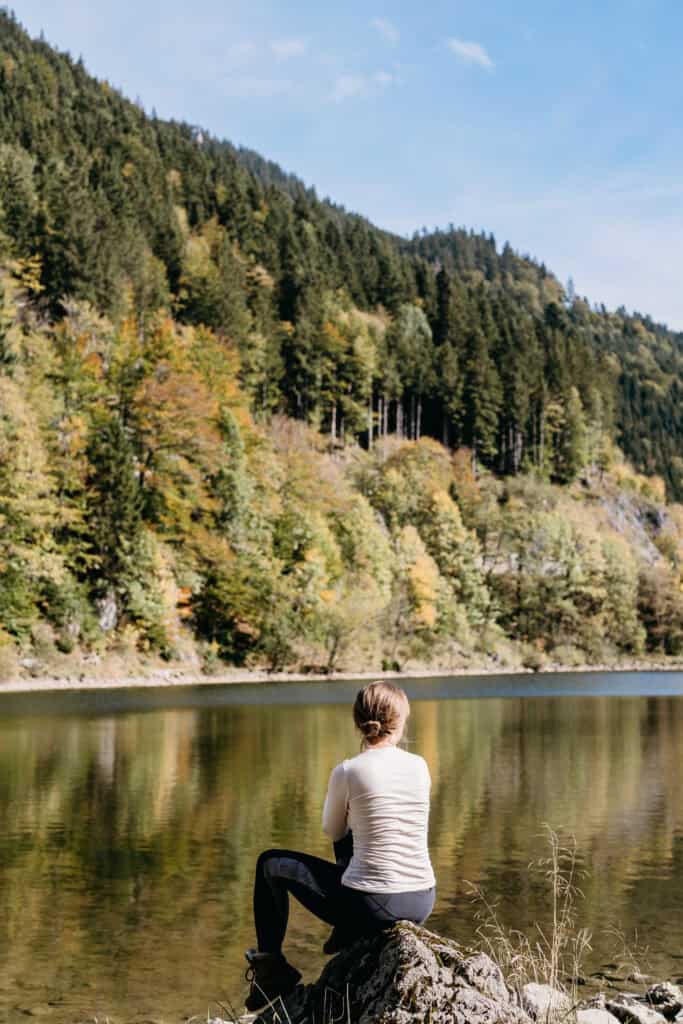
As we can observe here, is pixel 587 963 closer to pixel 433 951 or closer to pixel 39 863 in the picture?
pixel 433 951

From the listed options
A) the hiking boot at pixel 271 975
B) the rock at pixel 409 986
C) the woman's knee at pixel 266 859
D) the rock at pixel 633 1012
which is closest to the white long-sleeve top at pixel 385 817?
the rock at pixel 409 986

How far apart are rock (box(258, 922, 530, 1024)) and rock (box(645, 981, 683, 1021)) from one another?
351cm

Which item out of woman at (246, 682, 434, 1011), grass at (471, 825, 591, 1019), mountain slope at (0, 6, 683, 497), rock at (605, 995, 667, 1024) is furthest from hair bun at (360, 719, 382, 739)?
mountain slope at (0, 6, 683, 497)

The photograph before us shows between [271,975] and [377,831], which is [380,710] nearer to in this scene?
[377,831]

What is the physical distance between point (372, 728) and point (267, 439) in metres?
84.0

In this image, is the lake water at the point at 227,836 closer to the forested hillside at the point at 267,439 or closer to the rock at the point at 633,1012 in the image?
the rock at the point at 633,1012

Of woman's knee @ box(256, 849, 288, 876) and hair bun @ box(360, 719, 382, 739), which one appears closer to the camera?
hair bun @ box(360, 719, 382, 739)

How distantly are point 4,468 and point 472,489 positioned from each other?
6096 cm

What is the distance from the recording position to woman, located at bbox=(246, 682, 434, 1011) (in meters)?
6.19

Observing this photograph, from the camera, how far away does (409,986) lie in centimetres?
562

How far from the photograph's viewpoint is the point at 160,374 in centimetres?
7400

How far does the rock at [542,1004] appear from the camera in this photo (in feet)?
20.2

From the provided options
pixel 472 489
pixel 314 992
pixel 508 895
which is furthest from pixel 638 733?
pixel 472 489

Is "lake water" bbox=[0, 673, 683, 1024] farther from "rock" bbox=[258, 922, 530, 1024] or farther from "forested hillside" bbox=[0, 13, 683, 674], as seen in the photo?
"forested hillside" bbox=[0, 13, 683, 674]
